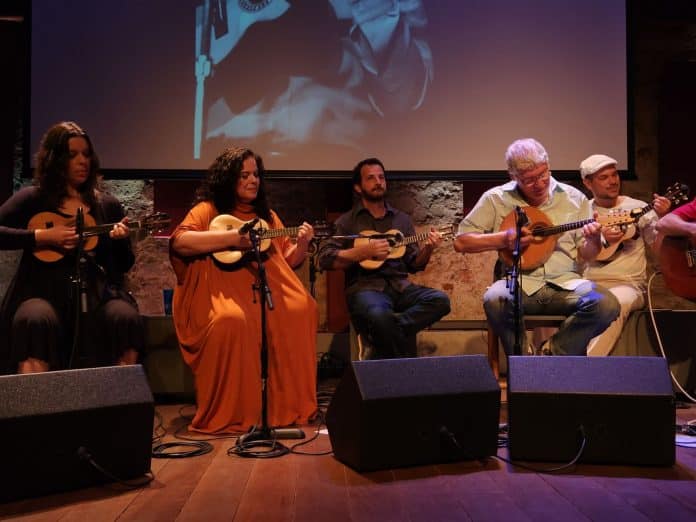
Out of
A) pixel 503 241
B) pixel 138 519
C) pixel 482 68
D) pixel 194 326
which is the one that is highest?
pixel 482 68

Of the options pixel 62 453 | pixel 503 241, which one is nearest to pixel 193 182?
pixel 503 241

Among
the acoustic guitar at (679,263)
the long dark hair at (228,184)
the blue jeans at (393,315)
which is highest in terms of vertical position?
the long dark hair at (228,184)

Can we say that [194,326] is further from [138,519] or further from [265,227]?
[138,519]

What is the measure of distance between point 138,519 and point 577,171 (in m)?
4.03

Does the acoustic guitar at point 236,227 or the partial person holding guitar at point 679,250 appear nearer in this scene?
the acoustic guitar at point 236,227

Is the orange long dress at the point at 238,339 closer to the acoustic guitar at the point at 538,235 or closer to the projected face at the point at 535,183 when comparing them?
the acoustic guitar at the point at 538,235

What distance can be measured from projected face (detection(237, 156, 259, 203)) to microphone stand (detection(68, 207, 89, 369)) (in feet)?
2.68

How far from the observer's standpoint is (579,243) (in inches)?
159

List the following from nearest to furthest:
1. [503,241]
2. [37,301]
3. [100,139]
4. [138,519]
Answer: [138,519] → [37,301] → [503,241] → [100,139]

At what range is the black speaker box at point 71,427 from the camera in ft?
7.29

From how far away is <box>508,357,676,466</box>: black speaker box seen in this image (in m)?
2.61

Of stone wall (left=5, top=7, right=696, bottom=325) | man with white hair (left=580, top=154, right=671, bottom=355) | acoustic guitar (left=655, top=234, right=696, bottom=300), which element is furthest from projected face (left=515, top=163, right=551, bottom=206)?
Answer: stone wall (left=5, top=7, right=696, bottom=325)

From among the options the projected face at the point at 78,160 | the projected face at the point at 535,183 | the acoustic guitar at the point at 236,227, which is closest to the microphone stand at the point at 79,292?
the projected face at the point at 78,160

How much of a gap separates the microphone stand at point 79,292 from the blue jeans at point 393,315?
4.92 feet
